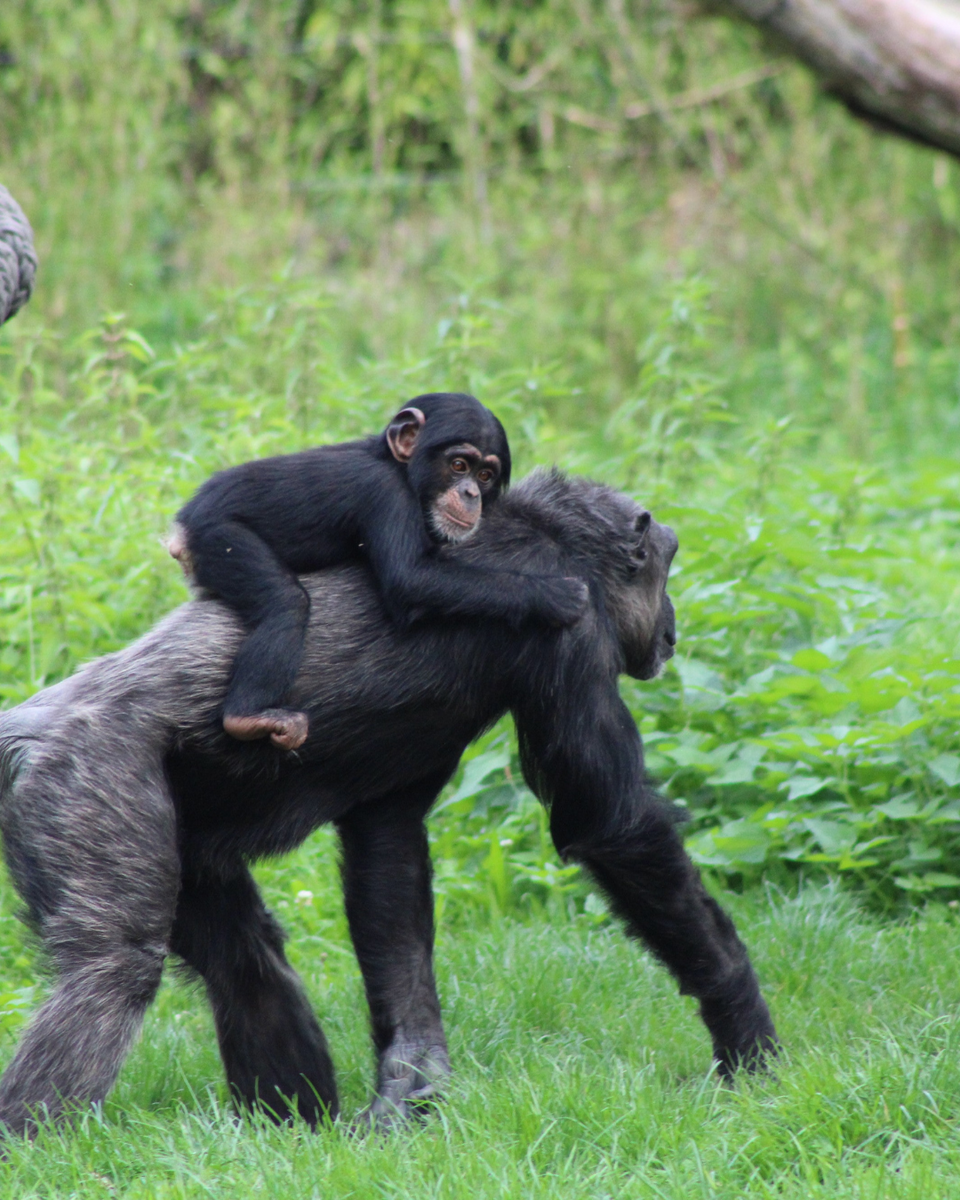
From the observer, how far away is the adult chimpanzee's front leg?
3.68 meters

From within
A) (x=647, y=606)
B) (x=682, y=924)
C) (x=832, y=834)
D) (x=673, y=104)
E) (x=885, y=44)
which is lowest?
(x=832, y=834)

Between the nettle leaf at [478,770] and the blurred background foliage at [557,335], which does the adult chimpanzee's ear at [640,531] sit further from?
the nettle leaf at [478,770]

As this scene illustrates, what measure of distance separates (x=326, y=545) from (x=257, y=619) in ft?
1.03

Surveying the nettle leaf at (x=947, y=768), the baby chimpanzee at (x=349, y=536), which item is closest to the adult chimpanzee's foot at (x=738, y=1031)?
the baby chimpanzee at (x=349, y=536)

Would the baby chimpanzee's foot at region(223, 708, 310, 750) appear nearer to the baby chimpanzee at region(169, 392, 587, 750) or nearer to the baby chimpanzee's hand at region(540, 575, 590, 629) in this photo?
the baby chimpanzee at region(169, 392, 587, 750)

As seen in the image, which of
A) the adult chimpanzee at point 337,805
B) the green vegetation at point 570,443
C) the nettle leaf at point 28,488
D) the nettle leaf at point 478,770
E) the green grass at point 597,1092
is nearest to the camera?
the green grass at point 597,1092

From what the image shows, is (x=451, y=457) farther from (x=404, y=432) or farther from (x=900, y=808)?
(x=900, y=808)

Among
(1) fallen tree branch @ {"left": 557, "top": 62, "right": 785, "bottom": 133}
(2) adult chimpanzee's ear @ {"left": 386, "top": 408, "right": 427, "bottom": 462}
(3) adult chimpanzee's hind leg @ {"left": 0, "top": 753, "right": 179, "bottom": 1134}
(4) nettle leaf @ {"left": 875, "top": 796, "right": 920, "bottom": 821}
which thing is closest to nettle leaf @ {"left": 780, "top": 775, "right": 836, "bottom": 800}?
(4) nettle leaf @ {"left": 875, "top": 796, "right": 920, "bottom": 821}

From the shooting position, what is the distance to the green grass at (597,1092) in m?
2.97

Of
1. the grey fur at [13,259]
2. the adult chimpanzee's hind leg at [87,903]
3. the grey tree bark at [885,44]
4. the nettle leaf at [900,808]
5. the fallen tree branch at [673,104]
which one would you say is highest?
the fallen tree branch at [673,104]

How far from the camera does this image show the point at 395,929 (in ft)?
12.3

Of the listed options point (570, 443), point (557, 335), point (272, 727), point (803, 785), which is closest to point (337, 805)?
point (272, 727)

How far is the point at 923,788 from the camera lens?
496 centimetres

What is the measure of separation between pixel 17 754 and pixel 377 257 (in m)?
8.01
